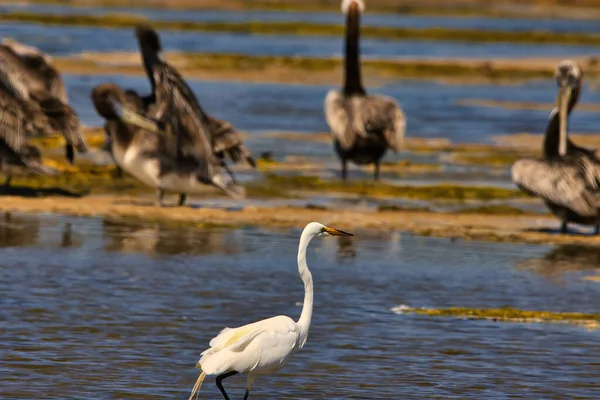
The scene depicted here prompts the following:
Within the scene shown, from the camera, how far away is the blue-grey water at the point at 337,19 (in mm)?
63812

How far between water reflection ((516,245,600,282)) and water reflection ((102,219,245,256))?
116 inches

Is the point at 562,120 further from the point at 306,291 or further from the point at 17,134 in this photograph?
the point at 306,291

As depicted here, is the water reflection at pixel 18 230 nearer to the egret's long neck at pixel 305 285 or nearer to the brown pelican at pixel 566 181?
the brown pelican at pixel 566 181

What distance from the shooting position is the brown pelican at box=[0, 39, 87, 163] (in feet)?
58.3

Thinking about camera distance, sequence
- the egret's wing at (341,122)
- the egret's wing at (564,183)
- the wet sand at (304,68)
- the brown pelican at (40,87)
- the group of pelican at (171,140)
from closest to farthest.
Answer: the egret's wing at (564,183), the group of pelican at (171,140), the brown pelican at (40,87), the egret's wing at (341,122), the wet sand at (304,68)

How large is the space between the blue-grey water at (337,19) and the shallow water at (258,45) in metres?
9.28

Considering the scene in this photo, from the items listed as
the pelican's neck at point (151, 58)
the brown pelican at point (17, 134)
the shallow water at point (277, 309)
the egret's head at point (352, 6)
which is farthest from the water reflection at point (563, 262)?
the egret's head at point (352, 6)

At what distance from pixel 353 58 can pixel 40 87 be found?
15.8ft

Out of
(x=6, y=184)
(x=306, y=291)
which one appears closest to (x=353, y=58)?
(x=6, y=184)

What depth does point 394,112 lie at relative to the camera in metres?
20.4

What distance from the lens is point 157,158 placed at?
1705 cm

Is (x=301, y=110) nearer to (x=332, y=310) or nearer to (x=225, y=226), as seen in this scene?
(x=225, y=226)

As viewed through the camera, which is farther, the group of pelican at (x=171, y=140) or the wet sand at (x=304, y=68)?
the wet sand at (x=304, y=68)

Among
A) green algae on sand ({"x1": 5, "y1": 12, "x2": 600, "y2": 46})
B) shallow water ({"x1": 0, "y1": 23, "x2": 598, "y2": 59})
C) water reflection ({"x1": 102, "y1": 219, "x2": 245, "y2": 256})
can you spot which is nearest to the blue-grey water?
green algae on sand ({"x1": 5, "y1": 12, "x2": 600, "y2": 46})
